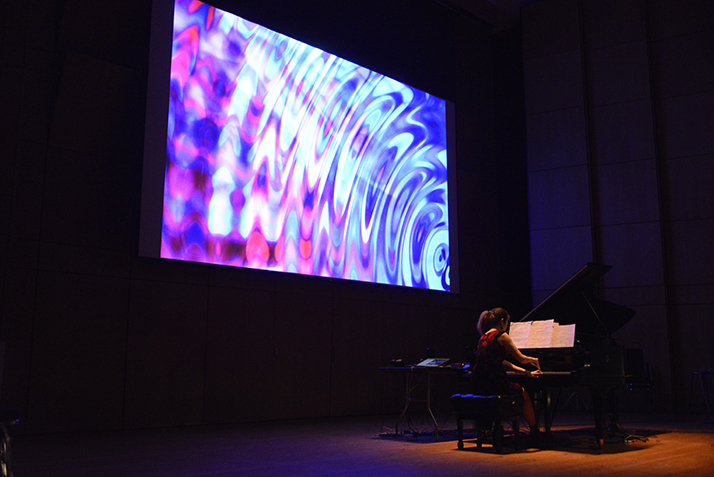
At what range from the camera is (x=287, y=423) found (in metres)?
6.53

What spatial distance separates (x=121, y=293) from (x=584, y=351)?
3911 millimetres

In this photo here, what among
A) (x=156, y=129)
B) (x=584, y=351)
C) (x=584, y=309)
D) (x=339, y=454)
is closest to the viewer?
(x=339, y=454)

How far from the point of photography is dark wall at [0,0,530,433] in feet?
17.6

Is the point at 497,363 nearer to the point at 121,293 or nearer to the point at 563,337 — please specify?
the point at 563,337

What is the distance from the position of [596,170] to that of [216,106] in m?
5.44

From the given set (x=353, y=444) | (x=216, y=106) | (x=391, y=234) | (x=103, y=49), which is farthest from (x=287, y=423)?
(x=103, y=49)

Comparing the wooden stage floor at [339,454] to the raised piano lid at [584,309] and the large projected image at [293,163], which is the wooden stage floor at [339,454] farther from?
the large projected image at [293,163]

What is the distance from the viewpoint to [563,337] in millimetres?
4707

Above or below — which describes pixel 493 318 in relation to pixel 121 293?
below

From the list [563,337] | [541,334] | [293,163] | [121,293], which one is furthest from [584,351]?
[121,293]

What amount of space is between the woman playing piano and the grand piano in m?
0.16

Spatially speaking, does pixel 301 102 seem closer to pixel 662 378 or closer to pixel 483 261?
pixel 483 261

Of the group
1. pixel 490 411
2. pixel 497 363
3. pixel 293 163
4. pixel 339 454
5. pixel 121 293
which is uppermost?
pixel 293 163

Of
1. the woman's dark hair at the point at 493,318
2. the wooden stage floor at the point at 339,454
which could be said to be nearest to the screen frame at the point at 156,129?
the wooden stage floor at the point at 339,454
